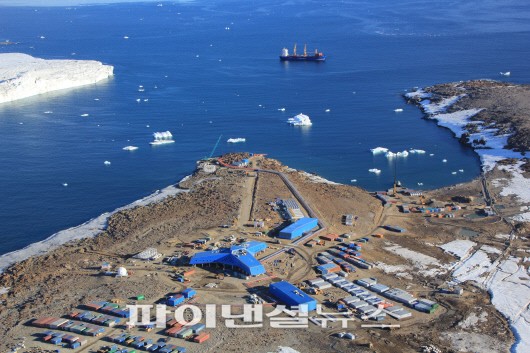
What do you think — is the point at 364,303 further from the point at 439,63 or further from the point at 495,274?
the point at 439,63

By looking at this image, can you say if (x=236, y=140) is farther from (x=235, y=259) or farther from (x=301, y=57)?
(x=301, y=57)

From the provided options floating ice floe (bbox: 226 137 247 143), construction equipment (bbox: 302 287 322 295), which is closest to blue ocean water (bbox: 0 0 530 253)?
floating ice floe (bbox: 226 137 247 143)

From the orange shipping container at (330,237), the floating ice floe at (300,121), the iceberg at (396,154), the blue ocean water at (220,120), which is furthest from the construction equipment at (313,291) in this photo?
the floating ice floe at (300,121)

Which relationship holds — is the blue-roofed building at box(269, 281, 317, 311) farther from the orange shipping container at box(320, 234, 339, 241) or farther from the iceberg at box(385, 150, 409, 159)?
the iceberg at box(385, 150, 409, 159)

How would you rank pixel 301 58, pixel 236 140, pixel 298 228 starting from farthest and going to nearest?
pixel 301 58 → pixel 236 140 → pixel 298 228

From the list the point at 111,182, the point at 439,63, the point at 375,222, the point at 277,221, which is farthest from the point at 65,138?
the point at 439,63

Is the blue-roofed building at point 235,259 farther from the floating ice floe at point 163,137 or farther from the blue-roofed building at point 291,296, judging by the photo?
the floating ice floe at point 163,137

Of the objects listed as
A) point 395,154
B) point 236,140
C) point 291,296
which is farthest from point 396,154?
point 291,296
